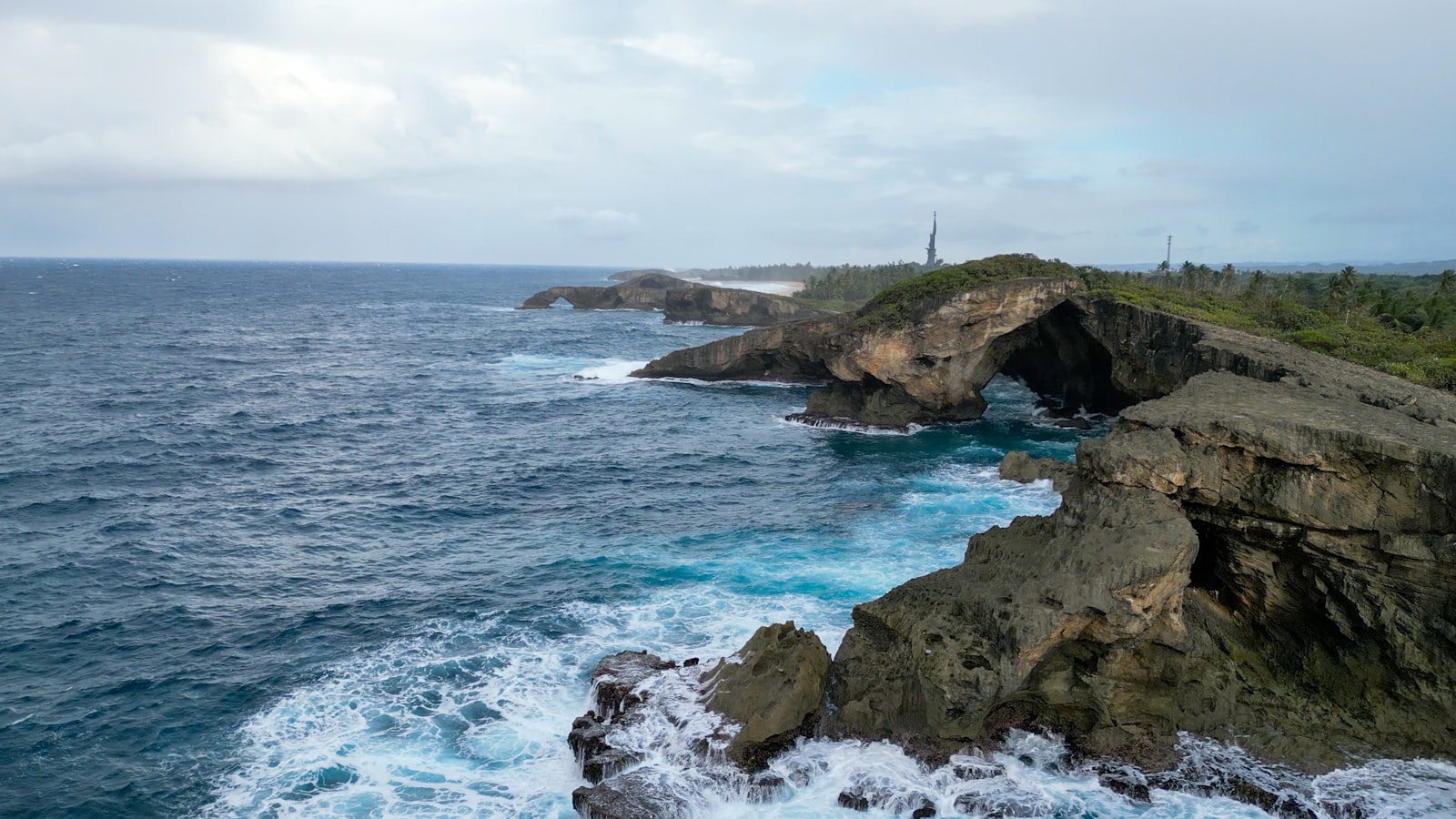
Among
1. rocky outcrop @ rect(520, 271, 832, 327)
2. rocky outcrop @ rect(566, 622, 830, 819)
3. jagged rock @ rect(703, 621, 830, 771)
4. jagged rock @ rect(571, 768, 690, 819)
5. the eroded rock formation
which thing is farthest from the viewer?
rocky outcrop @ rect(520, 271, 832, 327)

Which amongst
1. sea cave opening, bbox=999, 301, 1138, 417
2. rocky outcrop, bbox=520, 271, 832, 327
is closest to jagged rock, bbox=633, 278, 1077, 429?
sea cave opening, bbox=999, 301, 1138, 417

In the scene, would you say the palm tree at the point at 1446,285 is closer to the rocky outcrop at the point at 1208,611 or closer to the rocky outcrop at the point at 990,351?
the rocky outcrop at the point at 990,351

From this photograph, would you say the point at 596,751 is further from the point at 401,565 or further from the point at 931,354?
the point at 931,354

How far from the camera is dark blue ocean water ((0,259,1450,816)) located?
19906 mm

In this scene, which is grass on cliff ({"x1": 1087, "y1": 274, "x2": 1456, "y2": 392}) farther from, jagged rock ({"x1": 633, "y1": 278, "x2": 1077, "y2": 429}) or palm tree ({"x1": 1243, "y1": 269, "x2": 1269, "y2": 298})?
palm tree ({"x1": 1243, "y1": 269, "x2": 1269, "y2": 298})

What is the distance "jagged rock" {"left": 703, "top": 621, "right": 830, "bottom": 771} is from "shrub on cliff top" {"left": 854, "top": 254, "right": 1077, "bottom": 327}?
109ft

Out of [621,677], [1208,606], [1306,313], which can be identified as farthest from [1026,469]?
[621,677]

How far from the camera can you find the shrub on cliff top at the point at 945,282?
5222 centimetres

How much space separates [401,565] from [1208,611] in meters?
25.8

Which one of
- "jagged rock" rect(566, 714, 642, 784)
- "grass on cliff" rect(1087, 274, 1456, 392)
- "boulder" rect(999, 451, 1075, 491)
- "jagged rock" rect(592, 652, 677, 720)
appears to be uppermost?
"grass on cliff" rect(1087, 274, 1456, 392)

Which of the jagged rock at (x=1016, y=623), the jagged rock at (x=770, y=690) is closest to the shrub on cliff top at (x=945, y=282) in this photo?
the jagged rock at (x=1016, y=623)

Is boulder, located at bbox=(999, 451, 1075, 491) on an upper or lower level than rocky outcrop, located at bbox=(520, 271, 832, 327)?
lower

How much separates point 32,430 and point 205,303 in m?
106

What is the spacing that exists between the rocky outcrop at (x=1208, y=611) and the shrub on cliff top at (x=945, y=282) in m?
29.9
